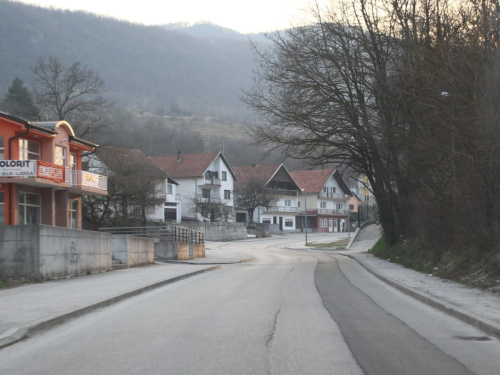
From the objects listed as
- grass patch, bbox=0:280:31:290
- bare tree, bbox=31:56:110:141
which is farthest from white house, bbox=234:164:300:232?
grass patch, bbox=0:280:31:290

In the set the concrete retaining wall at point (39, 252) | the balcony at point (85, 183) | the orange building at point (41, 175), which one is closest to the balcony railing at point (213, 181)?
the orange building at point (41, 175)

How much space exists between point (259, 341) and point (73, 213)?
3268 centimetres

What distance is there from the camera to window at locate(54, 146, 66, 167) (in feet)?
113

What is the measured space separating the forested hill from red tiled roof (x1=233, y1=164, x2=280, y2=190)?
7093cm

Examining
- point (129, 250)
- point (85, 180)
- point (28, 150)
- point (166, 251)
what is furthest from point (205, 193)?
point (129, 250)

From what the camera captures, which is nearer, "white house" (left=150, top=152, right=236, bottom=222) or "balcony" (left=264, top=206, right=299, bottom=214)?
"white house" (left=150, top=152, right=236, bottom=222)

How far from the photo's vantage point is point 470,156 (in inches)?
596

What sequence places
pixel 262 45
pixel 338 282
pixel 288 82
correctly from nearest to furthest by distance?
pixel 338 282, pixel 288 82, pixel 262 45

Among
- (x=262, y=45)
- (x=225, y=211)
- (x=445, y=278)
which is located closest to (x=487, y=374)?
(x=445, y=278)

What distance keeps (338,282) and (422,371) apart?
38.4ft

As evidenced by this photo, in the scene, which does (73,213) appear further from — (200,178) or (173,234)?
(200,178)

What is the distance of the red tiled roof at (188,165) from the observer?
8019 centimetres

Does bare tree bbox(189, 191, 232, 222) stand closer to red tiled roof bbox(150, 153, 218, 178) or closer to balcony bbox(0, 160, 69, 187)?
red tiled roof bbox(150, 153, 218, 178)

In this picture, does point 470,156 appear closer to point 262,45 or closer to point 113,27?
point 262,45
